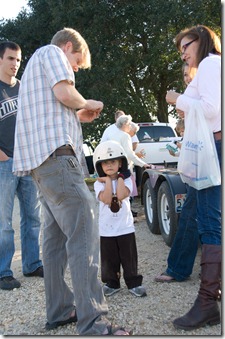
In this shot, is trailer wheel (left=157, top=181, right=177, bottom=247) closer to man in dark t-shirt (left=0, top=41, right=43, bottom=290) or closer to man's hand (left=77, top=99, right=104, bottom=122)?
man in dark t-shirt (left=0, top=41, right=43, bottom=290)

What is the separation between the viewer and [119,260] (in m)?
3.97

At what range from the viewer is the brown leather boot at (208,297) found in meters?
3.08

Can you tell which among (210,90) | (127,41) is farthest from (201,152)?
(127,41)

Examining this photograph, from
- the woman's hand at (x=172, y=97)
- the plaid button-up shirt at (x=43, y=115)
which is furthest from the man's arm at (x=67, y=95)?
the woman's hand at (x=172, y=97)

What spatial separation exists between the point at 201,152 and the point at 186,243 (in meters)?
1.20

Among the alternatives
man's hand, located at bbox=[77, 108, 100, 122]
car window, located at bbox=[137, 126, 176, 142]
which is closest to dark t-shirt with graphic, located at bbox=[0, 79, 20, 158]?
man's hand, located at bbox=[77, 108, 100, 122]

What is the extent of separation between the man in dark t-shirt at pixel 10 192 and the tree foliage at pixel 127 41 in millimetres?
14237

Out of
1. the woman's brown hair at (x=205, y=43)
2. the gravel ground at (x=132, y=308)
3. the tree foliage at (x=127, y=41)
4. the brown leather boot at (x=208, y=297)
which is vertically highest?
the tree foliage at (x=127, y=41)

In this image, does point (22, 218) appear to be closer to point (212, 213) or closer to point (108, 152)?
point (108, 152)

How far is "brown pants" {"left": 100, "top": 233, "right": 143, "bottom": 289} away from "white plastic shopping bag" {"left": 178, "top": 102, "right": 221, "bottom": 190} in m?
1.03

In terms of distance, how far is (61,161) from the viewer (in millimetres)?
2873

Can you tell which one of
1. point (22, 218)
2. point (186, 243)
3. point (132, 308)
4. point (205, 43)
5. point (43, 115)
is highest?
→ point (205, 43)

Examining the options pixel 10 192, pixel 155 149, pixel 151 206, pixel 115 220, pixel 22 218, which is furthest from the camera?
pixel 155 149

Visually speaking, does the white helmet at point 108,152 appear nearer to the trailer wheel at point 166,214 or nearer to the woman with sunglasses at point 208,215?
the woman with sunglasses at point 208,215
